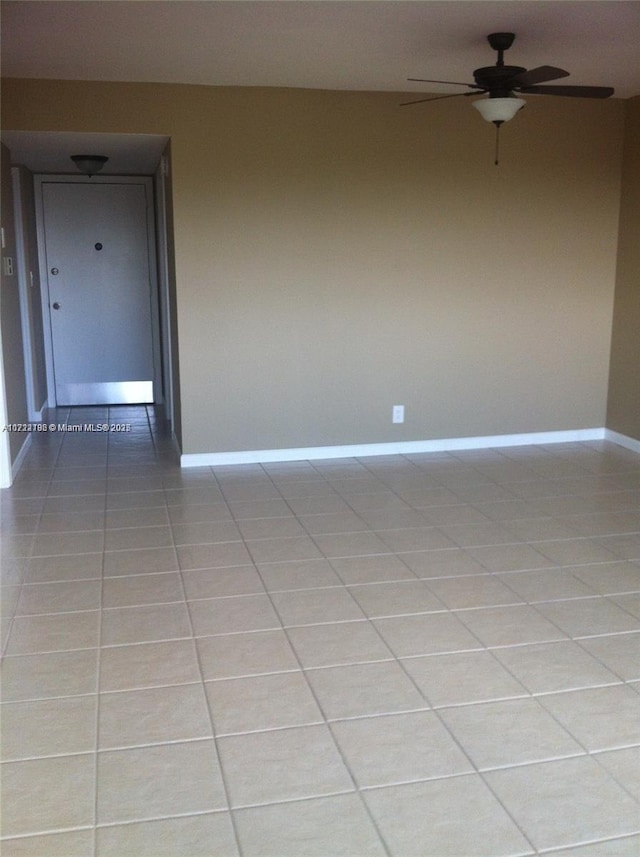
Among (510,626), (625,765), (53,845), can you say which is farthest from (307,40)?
(53,845)

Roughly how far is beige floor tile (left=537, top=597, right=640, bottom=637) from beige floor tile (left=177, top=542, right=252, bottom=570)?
1298 millimetres

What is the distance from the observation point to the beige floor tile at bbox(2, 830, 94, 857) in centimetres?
177

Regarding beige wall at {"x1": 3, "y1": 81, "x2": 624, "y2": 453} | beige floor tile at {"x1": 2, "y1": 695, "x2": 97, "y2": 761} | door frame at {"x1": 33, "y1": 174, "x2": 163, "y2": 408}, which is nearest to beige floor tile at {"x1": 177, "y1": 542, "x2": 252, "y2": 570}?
beige floor tile at {"x1": 2, "y1": 695, "x2": 97, "y2": 761}

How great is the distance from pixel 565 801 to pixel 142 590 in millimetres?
1830

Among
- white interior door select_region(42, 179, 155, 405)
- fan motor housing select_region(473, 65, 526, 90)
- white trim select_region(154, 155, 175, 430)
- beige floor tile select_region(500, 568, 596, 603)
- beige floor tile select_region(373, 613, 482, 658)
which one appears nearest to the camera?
beige floor tile select_region(373, 613, 482, 658)

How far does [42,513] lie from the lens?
4.14 meters

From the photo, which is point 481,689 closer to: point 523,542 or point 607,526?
point 523,542

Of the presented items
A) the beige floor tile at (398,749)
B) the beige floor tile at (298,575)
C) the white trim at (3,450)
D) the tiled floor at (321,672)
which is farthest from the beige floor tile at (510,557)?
the white trim at (3,450)

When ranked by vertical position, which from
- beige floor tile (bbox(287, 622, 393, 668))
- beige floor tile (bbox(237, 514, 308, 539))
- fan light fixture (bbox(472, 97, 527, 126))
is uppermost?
fan light fixture (bbox(472, 97, 527, 126))

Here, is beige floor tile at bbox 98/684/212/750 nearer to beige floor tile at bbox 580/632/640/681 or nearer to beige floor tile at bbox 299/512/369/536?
beige floor tile at bbox 580/632/640/681

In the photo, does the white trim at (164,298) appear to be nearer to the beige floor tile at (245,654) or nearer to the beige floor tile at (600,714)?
the beige floor tile at (245,654)

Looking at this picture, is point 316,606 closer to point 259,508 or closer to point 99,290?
point 259,508

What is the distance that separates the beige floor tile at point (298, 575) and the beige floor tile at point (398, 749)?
3.23 ft

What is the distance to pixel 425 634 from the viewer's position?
2.81m
